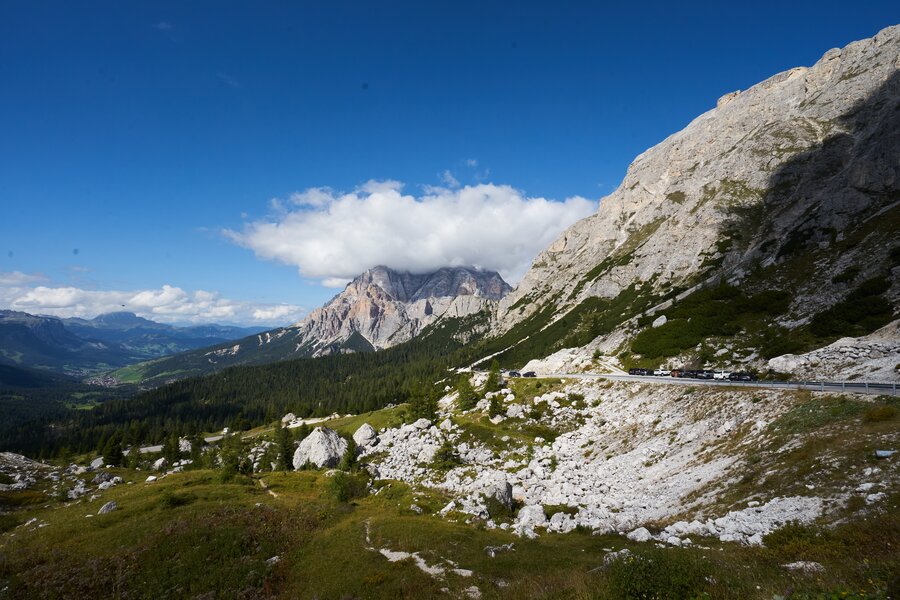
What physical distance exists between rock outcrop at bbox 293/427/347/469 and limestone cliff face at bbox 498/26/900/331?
90.5 m

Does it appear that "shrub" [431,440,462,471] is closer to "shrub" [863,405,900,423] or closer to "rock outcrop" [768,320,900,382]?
"shrub" [863,405,900,423]

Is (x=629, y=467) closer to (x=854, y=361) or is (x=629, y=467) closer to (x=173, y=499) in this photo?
(x=854, y=361)

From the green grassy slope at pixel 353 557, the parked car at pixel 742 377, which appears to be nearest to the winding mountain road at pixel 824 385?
the parked car at pixel 742 377

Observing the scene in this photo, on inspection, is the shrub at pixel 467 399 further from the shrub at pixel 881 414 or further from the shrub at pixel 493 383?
the shrub at pixel 881 414

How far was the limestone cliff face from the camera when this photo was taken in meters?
92.1

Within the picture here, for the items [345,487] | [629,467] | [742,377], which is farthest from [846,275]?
[345,487]

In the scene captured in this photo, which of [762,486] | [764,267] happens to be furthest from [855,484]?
[764,267]

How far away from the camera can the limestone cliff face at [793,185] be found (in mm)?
92062

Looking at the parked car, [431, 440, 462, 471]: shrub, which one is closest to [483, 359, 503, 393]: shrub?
[431, 440, 462, 471]: shrub

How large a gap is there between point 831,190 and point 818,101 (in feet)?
277

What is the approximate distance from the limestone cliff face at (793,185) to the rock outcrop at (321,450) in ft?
297

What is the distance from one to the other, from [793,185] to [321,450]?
163 m

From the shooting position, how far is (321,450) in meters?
72.3

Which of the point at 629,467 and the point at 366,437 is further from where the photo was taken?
the point at 366,437
